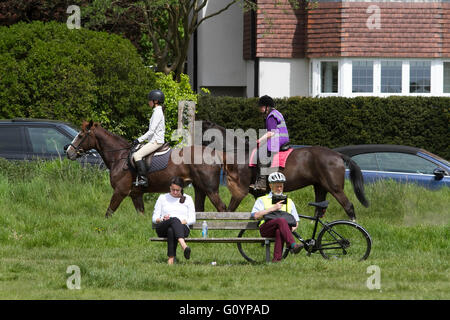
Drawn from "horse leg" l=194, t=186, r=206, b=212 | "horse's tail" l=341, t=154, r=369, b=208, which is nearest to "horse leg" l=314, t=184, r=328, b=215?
"horse's tail" l=341, t=154, r=369, b=208

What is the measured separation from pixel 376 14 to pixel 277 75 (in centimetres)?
441

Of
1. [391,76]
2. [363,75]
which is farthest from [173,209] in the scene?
[391,76]

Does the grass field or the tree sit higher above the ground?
the tree

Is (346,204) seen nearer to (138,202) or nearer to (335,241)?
(335,241)

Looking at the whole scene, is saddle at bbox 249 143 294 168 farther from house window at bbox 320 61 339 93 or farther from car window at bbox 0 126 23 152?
house window at bbox 320 61 339 93

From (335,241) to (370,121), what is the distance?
1782 cm

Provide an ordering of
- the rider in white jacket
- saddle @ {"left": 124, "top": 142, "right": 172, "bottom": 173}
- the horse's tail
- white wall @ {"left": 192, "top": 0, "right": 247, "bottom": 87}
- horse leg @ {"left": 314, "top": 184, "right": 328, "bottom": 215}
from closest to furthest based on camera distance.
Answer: the rider in white jacket < the horse's tail < saddle @ {"left": 124, "top": 142, "right": 172, "bottom": 173} < horse leg @ {"left": 314, "top": 184, "right": 328, "bottom": 215} < white wall @ {"left": 192, "top": 0, "right": 247, "bottom": 87}

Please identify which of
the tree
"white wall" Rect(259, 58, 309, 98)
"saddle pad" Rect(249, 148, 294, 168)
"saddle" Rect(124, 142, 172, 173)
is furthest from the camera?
"white wall" Rect(259, 58, 309, 98)

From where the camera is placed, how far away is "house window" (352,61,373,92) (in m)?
32.7

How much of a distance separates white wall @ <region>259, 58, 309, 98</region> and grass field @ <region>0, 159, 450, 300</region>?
14.9 meters

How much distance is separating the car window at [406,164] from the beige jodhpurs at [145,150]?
5476 millimetres

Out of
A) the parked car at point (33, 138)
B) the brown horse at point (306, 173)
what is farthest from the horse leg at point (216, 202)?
the parked car at point (33, 138)

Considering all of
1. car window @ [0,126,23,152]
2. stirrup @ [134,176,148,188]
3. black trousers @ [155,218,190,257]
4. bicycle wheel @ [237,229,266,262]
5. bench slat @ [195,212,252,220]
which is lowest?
bicycle wheel @ [237,229,266,262]

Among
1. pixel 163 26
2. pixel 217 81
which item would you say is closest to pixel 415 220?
pixel 217 81
